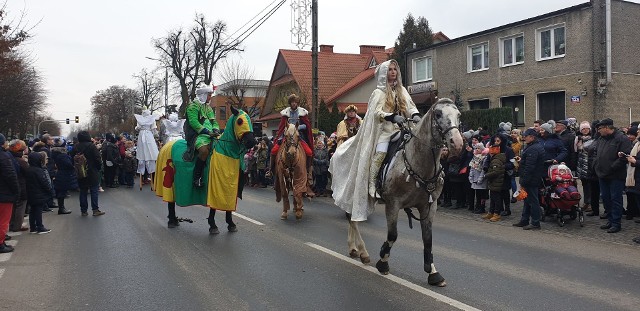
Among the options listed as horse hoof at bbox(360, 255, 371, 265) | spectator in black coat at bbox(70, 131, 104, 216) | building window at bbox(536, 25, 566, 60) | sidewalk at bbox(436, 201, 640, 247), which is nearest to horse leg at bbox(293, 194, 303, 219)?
sidewalk at bbox(436, 201, 640, 247)

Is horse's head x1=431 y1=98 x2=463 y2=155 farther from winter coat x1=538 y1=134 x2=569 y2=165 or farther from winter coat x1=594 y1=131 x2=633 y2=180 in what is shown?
winter coat x1=538 y1=134 x2=569 y2=165

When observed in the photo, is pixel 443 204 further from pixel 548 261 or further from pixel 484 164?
pixel 548 261

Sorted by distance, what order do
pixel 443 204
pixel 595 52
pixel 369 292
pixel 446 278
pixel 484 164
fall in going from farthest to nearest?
1. pixel 595 52
2. pixel 443 204
3. pixel 484 164
4. pixel 446 278
5. pixel 369 292

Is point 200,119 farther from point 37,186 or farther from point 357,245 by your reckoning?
point 357,245

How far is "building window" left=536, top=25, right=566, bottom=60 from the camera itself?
2458 centimetres

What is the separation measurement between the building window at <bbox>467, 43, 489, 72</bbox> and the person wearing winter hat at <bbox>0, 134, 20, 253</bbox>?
962 inches

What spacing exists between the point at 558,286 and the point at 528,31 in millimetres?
22183

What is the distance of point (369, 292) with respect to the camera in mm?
6020

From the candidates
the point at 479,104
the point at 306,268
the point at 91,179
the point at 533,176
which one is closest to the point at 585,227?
the point at 533,176

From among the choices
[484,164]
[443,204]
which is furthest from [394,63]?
[443,204]

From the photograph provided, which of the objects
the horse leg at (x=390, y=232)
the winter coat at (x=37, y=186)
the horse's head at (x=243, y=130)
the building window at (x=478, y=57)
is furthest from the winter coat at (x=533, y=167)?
the building window at (x=478, y=57)

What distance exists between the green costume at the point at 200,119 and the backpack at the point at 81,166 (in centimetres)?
403

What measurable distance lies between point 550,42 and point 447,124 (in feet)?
71.9

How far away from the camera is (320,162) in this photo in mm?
16250
